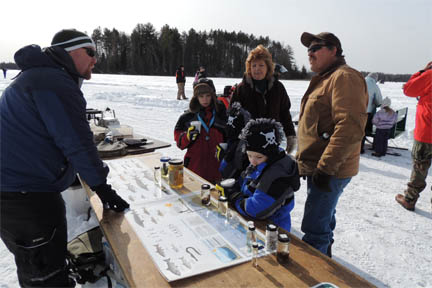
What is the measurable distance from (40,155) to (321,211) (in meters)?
1.99

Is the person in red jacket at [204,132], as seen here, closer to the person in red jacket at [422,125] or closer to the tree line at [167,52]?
the person in red jacket at [422,125]

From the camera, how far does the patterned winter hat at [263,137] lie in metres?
1.83

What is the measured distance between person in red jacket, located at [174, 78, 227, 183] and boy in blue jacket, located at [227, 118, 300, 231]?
994 millimetres

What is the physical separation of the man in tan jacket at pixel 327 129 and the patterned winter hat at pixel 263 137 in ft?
1.20

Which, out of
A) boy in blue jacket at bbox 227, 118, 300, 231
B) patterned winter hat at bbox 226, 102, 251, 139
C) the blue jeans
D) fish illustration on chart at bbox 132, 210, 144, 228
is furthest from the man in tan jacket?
fish illustration on chart at bbox 132, 210, 144, 228

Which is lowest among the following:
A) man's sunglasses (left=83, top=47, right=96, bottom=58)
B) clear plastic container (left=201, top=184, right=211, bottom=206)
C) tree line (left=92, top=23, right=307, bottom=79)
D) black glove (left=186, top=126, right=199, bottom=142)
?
clear plastic container (left=201, top=184, right=211, bottom=206)

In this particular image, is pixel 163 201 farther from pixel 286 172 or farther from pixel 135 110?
pixel 135 110

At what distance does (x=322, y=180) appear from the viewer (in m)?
1.97

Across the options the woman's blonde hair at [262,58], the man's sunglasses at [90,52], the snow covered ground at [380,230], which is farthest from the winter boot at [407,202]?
the man's sunglasses at [90,52]

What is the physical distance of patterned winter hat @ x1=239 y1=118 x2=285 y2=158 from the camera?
1.83m

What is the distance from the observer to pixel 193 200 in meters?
1.96

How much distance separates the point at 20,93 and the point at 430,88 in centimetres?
421

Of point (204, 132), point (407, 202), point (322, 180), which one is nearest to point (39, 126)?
point (204, 132)

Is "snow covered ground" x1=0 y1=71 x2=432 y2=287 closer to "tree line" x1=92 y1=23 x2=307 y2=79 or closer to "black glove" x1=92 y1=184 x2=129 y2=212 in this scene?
"black glove" x1=92 y1=184 x2=129 y2=212
